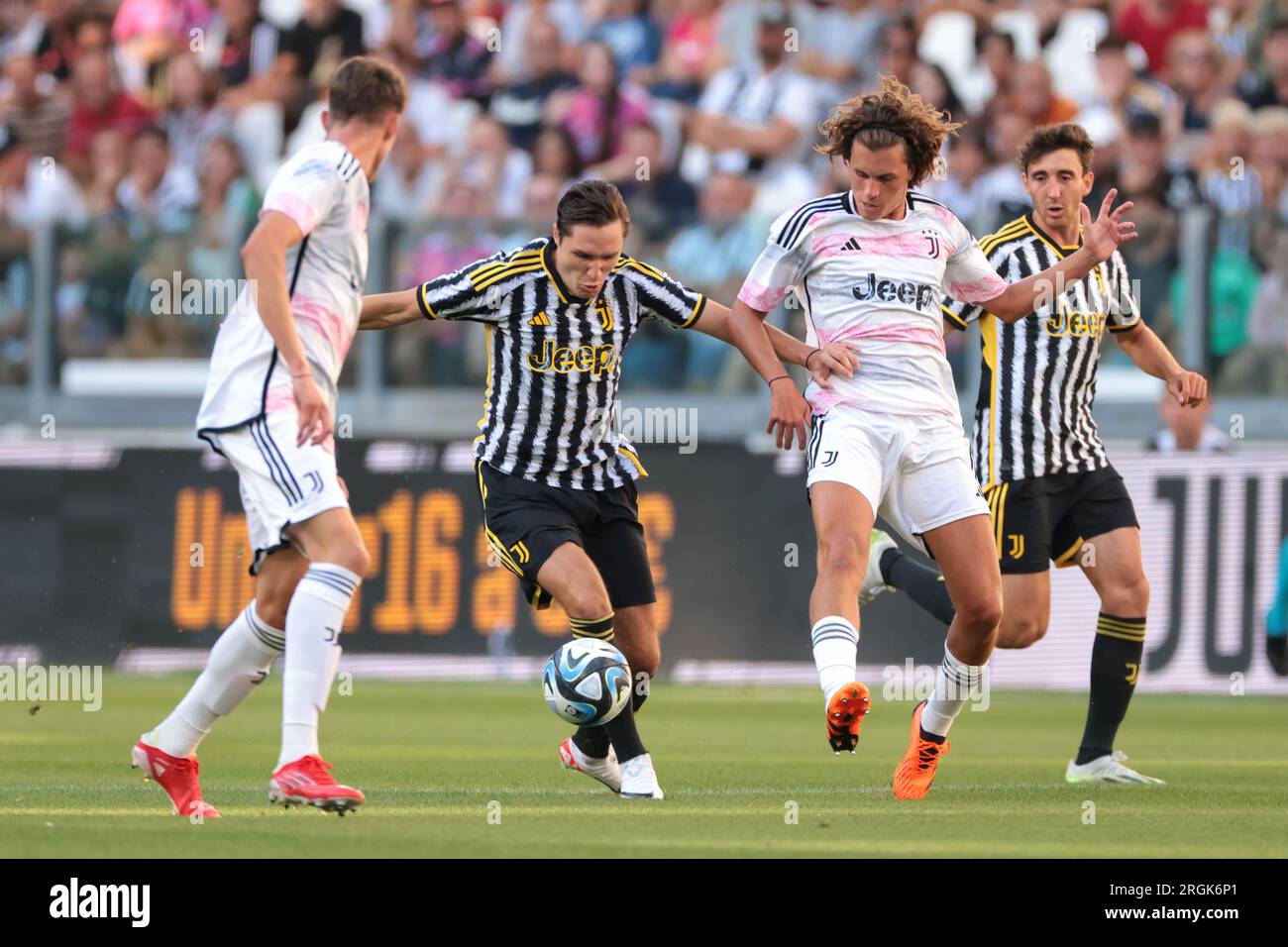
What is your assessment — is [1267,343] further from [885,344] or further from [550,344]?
[550,344]

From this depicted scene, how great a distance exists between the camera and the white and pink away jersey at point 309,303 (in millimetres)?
6262

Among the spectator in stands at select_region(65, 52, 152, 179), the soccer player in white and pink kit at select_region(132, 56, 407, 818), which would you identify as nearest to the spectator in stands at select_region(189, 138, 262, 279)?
the spectator in stands at select_region(65, 52, 152, 179)

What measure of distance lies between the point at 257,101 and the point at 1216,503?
8.51 m

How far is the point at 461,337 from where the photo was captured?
13734 mm

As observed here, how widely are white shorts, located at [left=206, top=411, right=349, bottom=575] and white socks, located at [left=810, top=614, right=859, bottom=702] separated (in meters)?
1.59

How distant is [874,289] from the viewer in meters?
7.17

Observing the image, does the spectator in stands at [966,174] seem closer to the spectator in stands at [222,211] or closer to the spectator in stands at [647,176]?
the spectator in stands at [647,176]

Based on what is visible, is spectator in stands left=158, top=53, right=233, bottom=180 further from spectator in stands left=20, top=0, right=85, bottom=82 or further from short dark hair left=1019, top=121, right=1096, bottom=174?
short dark hair left=1019, top=121, right=1096, bottom=174

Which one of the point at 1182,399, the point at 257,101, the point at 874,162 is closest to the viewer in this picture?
the point at 874,162

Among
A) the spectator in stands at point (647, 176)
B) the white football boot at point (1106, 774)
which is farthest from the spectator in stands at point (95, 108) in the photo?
the white football boot at point (1106, 774)

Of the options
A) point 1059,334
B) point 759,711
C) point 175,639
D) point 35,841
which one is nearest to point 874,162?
point 1059,334

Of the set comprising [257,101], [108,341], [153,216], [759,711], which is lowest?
[759,711]

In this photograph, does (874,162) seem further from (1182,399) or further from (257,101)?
(257,101)

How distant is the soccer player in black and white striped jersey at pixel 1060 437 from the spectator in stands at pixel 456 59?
8909mm
